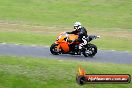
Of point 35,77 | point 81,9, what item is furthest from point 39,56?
point 81,9

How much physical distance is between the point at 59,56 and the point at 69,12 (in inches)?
1012

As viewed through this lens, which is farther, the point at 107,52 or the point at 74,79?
the point at 107,52

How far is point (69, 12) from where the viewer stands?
48.7m

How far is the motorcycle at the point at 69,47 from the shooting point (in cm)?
2359

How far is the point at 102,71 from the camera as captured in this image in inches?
682

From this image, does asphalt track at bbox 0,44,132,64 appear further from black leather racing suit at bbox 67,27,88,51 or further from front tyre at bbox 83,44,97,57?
black leather racing suit at bbox 67,27,88,51

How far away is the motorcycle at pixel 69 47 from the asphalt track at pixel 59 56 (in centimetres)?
28

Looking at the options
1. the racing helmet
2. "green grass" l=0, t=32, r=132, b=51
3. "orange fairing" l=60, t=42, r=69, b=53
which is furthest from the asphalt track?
"green grass" l=0, t=32, r=132, b=51

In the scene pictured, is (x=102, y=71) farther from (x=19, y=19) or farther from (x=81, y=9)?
(x=81, y=9)

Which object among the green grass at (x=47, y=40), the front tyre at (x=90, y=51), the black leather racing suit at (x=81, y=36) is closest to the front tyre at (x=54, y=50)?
the black leather racing suit at (x=81, y=36)

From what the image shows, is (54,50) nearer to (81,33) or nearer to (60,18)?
(81,33)

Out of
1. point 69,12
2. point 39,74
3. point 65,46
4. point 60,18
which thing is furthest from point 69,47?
point 69,12

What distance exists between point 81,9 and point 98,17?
12.7ft

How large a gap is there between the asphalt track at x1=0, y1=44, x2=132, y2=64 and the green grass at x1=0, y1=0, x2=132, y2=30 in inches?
629
